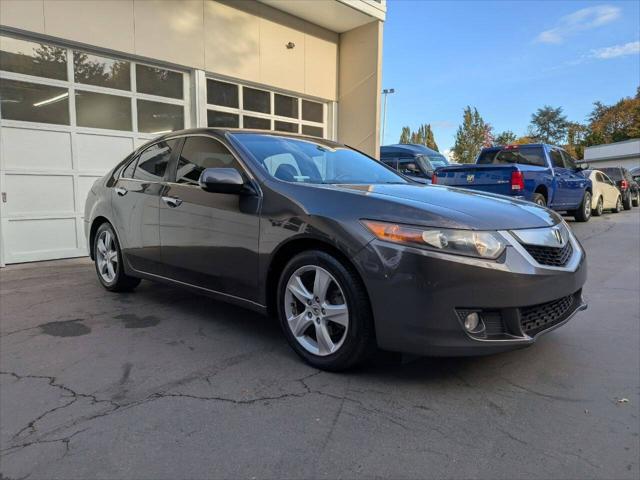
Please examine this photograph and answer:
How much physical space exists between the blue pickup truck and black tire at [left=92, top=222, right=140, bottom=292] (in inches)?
249

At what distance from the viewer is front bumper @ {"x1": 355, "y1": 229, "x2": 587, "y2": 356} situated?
8.91 ft

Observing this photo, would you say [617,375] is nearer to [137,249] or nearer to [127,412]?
[127,412]

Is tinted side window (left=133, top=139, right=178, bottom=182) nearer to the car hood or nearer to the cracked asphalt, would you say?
the cracked asphalt

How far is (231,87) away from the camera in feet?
33.6

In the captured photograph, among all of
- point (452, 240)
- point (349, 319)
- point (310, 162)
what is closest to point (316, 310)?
point (349, 319)

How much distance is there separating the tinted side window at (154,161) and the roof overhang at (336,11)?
6.77 metres

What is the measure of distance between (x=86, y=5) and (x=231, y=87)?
10.2 ft

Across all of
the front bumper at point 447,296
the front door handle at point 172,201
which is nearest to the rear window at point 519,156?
the front door handle at point 172,201

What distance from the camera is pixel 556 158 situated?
11.4 m

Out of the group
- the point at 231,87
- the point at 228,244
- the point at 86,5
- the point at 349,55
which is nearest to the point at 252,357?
the point at 228,244

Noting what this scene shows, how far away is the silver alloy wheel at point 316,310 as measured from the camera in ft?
10.1

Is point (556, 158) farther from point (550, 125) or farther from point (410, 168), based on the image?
point (550, 125)

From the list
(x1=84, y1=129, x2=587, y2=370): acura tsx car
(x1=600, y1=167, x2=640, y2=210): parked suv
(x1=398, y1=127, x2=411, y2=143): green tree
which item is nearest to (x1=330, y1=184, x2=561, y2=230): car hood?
(x1=84, y1=129, x2=587, y2=370): acura tsx car

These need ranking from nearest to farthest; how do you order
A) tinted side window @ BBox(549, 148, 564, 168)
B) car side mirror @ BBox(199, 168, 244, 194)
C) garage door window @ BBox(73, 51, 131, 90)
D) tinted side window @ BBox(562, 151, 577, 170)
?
car side mirror @ BBox(199, 168, 244, 194), garage door window @ BBox(73, 51, 131, 90), tinted side window @ BBox(549, 148, 564, 168), tinted side window @ BBox(562, 151, 577, 170)
